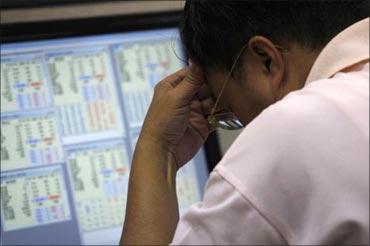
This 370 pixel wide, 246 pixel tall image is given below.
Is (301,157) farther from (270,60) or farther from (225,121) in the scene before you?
(225,121)

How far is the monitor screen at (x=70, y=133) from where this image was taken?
1232 mm

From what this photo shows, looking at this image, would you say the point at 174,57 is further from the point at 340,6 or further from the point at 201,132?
the point at 340,6

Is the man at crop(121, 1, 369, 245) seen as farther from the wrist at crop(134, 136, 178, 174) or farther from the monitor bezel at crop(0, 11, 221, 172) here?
the monitor bezel at crop(0, 11, 221, 172)

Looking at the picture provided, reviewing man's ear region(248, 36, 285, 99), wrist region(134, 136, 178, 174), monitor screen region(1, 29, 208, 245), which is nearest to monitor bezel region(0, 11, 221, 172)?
monitor screen region(1, 29, 208, 245)

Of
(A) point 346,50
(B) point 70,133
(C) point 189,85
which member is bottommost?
(B) point 70,133

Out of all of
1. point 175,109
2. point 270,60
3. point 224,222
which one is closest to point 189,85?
point 175,109

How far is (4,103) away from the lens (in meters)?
1.24

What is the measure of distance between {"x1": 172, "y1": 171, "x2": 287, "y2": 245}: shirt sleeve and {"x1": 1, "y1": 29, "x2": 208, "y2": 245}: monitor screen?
53cm

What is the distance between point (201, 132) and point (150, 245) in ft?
1.12

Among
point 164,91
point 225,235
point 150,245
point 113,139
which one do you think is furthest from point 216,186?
point 113,139

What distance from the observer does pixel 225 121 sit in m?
1.12

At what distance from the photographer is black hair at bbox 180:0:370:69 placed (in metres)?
0.84

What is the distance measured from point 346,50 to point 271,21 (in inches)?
4.2

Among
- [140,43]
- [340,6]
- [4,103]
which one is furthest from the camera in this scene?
[140,43]
